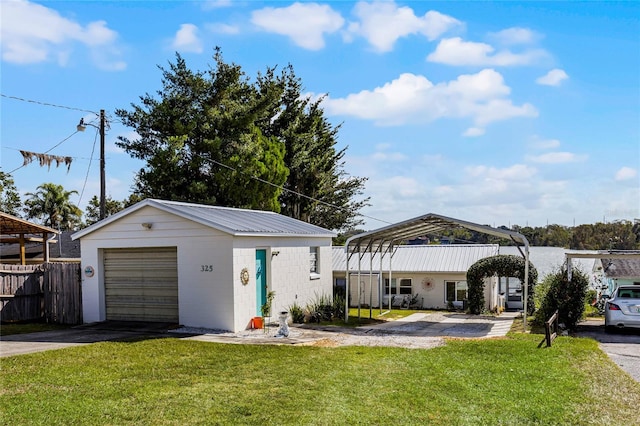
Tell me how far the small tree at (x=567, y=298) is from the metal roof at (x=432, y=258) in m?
9.38

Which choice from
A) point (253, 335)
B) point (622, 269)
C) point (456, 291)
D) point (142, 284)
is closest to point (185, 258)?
point (142, 284)

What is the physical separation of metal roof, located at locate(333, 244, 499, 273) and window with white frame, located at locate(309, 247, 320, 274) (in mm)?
6603

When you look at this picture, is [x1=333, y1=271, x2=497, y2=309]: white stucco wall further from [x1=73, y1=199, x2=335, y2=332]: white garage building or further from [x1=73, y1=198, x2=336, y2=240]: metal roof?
[x1=73, y1=199, x2=335, y2=332]: white garage building

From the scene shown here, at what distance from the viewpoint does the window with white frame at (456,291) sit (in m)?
25.6

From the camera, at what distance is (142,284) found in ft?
51.5

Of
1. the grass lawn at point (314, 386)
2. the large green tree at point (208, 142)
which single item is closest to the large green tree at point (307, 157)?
the large green tree at point (208, 142)

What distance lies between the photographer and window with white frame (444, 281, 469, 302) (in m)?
25.6

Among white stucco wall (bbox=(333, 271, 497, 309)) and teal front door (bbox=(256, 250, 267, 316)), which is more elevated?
teal front door (bbox=(256, 250, 267, 316))

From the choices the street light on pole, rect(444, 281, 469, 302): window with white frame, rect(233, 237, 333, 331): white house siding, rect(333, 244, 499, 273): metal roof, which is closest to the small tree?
rect(233, 237, 333, 331): white house siding

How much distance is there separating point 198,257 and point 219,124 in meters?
15.1

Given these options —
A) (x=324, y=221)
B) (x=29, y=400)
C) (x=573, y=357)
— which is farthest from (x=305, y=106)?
(x=29, y=400)

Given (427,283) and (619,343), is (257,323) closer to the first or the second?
(619,343)

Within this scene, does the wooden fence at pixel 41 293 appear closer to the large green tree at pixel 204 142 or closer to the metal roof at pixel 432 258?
the large green tree at pixel 204 142

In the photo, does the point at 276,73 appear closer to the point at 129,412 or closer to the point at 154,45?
the point at 154,45
